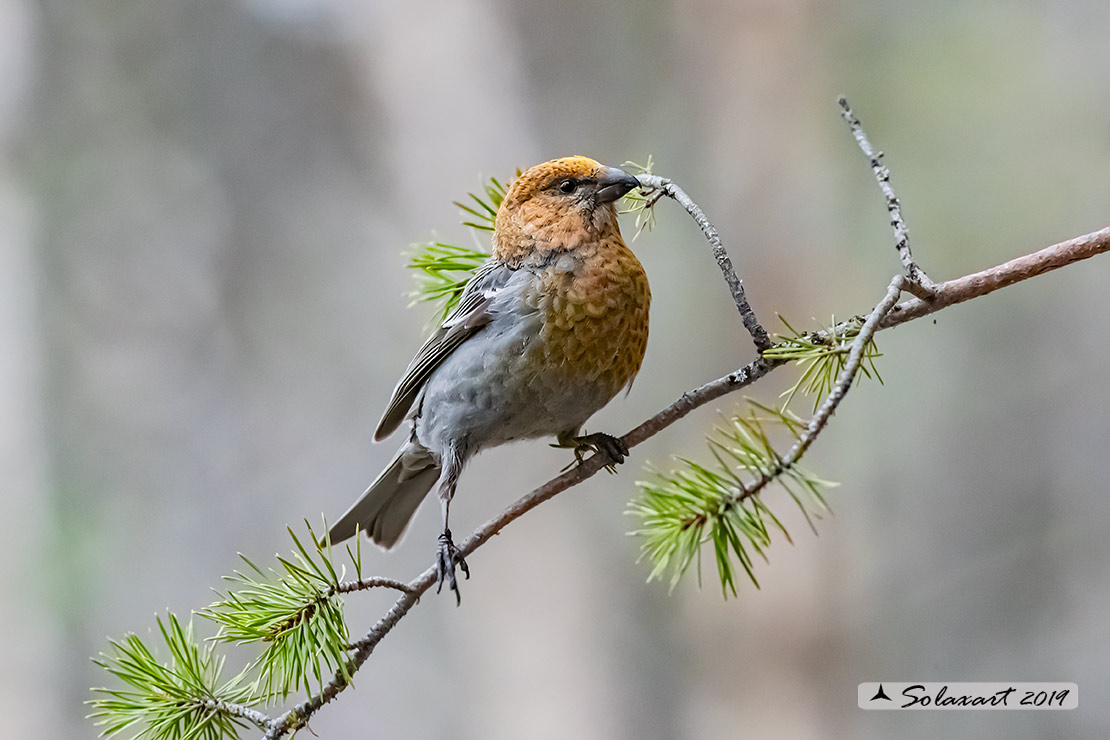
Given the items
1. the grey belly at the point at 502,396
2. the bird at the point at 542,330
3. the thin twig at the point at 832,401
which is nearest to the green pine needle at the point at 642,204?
the bird at the point at 542,330

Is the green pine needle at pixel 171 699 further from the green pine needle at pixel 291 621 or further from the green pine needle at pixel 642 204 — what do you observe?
the green pine needle at pixel 642 204

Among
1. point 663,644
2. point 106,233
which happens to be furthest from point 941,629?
point 106,233

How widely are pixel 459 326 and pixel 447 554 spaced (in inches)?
23.1

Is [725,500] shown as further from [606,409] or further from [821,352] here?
[606,409]

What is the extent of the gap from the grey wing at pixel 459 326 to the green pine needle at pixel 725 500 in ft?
2.98

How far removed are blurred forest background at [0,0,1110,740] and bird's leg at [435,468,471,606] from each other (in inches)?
99.3

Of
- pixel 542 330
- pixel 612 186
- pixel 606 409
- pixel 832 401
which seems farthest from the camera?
pixel 606 409

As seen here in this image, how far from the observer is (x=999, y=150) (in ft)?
17.4

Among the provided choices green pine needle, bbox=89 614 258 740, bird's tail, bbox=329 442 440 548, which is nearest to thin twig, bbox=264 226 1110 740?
green pine needle, bbox=89 614 258 740

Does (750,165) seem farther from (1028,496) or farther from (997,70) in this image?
(1028,496)

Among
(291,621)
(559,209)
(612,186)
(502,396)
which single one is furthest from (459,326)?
(291,621)

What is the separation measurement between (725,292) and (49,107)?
449cm

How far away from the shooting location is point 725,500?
123 centimetres

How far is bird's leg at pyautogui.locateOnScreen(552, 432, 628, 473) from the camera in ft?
6.45
